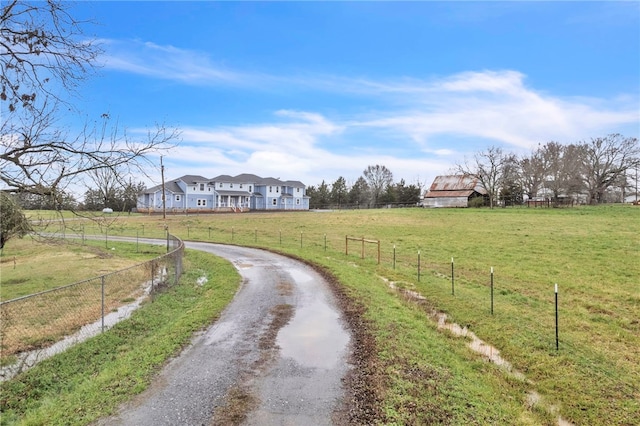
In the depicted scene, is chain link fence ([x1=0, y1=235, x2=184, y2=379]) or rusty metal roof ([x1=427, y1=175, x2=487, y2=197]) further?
rusty metal roof ([x1=427, y1=175, x2=487, y2=197])

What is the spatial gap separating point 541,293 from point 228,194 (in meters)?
59.9

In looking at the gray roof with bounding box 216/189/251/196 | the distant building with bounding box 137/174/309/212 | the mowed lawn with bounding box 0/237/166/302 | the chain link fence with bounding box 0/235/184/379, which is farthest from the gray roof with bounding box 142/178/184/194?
the chain link fence with bounding box 0/235/184/379

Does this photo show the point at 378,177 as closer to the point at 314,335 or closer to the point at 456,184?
the point at 456,184

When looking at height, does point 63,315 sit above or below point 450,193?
below

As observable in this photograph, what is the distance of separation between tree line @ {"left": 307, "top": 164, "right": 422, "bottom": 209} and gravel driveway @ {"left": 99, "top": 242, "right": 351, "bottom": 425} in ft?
255

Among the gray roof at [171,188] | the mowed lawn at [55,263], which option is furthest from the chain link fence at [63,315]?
the gray roof at [171,188]

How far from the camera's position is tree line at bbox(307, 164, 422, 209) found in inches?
Answer: 3442

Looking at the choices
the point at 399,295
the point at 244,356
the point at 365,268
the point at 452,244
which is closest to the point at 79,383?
the point at 244,356

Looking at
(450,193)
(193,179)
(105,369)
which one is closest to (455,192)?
(450,193)

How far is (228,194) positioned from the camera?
68000mm

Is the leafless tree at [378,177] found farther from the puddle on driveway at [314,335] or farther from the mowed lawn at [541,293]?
the puddle on driveway at [314,335]

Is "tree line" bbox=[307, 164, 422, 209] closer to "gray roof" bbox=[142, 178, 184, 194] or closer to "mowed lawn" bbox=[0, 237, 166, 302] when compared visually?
"gray roof" bbox=[142, 178, 184, 194]

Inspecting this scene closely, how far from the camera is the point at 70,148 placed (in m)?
6.32

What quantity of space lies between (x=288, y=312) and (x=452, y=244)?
17.9 meters
